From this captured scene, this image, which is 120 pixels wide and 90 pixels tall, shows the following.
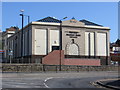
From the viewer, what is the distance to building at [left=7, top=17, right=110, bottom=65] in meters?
77.5

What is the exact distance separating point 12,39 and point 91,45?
123ft

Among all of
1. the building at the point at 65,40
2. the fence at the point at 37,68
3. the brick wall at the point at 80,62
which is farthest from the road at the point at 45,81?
the building at the point at 65,40

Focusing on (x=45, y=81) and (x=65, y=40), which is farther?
(x=65, y=40)

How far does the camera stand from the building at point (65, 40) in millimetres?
77500

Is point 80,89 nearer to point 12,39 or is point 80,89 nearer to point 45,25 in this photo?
point 45,25

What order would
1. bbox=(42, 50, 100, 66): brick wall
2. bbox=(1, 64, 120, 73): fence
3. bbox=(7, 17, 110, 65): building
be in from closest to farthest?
bbox=(1, 64, 120, 73): fence → bbox=(42, 50, 100, 66): brick wall → bbox=(7, 17, 110, 65): building

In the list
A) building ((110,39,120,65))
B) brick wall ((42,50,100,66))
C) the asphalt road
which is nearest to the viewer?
the asphalt road

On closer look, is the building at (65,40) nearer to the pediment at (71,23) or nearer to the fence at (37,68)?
Result: the pediment at (71,23)

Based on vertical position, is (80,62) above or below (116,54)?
below

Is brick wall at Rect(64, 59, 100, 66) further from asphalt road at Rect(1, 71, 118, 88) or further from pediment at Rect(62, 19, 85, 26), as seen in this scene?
asphalt road at Rect(1, 71, 118, 88)

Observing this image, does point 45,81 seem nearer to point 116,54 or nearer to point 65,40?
point 116,54

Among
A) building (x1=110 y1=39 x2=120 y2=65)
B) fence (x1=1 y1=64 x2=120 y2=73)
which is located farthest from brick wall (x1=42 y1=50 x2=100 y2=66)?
building (x1=110 y1=39 x2=120 y2=65)

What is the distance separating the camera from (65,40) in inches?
3169

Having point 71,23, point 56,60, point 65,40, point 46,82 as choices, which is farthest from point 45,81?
point 71,23
